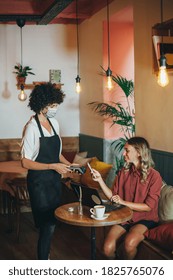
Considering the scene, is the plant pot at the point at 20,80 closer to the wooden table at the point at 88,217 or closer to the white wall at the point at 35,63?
the white wall at the point at 35,63

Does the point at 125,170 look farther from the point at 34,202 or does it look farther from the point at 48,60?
the point at 48,60

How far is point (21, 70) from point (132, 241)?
16.1 feet

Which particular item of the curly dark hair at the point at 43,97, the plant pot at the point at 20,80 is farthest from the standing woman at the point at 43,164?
the plant pot at the point at 20,80

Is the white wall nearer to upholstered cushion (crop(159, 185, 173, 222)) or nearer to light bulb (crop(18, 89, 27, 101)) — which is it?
light bulb (crop(18, 89, 27, 101))

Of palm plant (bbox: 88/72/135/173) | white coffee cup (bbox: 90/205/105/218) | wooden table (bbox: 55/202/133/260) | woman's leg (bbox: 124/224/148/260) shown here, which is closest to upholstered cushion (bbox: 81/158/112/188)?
palm plant (bbox: 88/72/135/173)

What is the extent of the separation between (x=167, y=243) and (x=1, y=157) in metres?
4.88

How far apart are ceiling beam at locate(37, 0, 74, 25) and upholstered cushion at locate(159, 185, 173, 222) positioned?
272cm

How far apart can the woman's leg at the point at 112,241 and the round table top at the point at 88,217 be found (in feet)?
0.93

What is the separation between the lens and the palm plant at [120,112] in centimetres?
644

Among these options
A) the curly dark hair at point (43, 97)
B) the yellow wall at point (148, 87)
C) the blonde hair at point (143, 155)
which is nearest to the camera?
the blonde hair at point (143, 155)

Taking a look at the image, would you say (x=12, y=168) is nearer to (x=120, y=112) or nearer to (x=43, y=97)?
(x=120, y=112)

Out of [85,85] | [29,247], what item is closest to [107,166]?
[29,247]

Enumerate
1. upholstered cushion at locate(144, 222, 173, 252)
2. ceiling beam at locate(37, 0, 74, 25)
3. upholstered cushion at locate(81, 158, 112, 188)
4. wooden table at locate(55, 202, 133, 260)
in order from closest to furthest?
wooden table at locate(55, 202, 133, 260), upholstered cushion at locate(144, 222, 173, 252), ceiling beam at locate(37, 0, 74, 25), upholstered cushion at locate(81, 158, 112, 188)

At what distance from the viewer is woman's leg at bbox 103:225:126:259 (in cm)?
397
